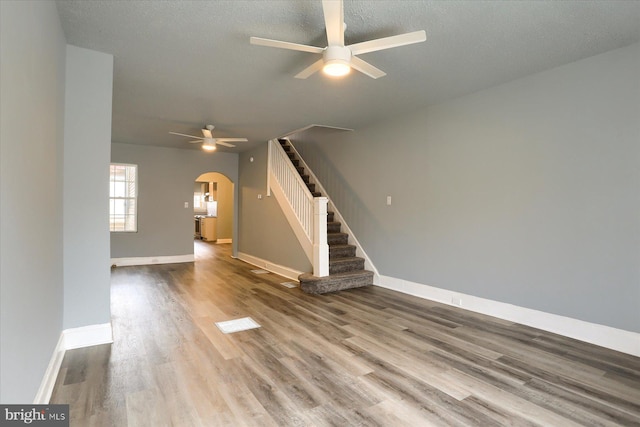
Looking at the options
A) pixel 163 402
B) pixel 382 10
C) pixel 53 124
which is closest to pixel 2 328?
pixel 163 402

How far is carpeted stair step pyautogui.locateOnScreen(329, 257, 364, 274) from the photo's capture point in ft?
17.9

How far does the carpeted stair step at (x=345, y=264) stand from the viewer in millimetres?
5443

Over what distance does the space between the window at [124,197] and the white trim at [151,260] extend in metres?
0.65

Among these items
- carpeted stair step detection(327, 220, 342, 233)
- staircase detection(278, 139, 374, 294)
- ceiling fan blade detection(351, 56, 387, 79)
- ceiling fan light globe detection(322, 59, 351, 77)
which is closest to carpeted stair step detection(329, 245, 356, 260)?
staircase detection(278, 139, 374, 294)

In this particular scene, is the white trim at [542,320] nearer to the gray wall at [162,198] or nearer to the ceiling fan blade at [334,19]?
the ceiling fan blade at [334,19]

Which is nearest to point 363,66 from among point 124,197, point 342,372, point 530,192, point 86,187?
point 530,192

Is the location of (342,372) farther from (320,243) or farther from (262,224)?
(262,224)

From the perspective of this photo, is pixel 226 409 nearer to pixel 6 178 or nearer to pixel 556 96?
pixel 6 178

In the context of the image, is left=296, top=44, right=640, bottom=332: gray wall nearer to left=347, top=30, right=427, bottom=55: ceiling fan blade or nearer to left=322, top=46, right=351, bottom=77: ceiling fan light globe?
left=347, top=30, right=427, bottom=55: ceiling fan blade

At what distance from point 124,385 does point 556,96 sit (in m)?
4.60

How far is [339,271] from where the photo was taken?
552cm

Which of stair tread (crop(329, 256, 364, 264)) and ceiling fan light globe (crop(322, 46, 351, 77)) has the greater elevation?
ceiling fan light globe (crop(322, 46, 351, 77))

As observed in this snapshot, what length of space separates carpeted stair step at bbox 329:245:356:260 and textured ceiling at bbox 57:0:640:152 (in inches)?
90.9

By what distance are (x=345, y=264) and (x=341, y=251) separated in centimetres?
30
